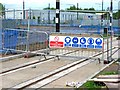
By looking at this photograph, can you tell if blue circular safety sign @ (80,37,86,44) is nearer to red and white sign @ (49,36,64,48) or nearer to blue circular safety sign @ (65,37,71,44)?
blue circular safety sign @ (65,37,71,44)

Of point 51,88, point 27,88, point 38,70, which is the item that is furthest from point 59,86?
point 38,70

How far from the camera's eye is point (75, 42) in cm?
1309

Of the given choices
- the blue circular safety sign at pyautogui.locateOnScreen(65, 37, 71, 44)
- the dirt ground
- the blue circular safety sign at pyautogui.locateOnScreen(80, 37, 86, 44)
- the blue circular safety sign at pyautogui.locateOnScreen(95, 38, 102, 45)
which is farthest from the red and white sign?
the dirt ground

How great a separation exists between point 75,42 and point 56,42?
856 mm

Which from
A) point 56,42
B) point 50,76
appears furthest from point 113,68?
point 56,42

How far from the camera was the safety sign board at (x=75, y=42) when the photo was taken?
12.8m

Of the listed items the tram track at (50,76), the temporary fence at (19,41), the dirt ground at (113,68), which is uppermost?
the temporary fence at (19,41)

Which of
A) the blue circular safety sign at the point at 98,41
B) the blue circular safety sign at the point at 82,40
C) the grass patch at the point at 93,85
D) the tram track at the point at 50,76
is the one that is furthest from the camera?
the blue circular safety sign at the point at 82,40

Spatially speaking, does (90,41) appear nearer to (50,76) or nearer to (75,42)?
(75,42)

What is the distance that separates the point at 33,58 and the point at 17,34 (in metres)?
2.60

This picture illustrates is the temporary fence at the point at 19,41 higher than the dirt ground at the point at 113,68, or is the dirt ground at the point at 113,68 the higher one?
the temporary fence at the point at 19,41

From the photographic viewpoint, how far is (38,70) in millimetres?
11250

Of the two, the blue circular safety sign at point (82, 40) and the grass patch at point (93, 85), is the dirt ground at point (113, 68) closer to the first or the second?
the blue circular safety sign at point (82, 40)

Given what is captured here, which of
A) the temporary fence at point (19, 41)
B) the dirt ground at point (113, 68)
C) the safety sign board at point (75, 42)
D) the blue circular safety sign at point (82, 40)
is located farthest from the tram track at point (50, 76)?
the temporary fence at point (19, 41)
